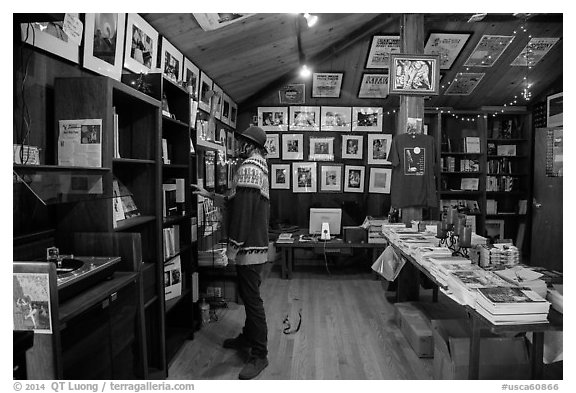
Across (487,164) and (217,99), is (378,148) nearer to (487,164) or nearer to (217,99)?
(487,164)

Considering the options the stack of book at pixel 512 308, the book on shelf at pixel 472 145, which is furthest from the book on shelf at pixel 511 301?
the book on shelf at pixel 472 145

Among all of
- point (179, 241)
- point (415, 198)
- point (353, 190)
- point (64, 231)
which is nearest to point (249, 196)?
point (179, 241)

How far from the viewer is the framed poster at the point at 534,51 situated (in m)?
5.20

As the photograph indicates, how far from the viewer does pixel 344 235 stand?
532cm

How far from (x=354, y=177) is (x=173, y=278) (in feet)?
13.0

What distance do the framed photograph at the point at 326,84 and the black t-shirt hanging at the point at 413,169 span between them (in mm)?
2081

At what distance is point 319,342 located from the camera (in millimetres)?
3191

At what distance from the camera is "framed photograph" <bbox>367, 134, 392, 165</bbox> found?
626 cm

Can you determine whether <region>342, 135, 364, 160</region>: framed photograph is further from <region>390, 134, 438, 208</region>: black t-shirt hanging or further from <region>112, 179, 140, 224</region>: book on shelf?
<region>112, 179, 140, 224</region>: book on shelf

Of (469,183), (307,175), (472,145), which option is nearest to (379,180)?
(307,175)

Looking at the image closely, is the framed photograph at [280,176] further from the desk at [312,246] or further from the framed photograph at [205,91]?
the framed photograph at [205,91]

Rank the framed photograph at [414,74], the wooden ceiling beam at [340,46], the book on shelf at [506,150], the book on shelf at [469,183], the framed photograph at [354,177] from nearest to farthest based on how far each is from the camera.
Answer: the framed photograph at [414,74] < the wooden ceiling beam at [340,46] < the book on shelf at [469,183] < the framed photograph at [354,177] < the book on shelf at [506,150]
